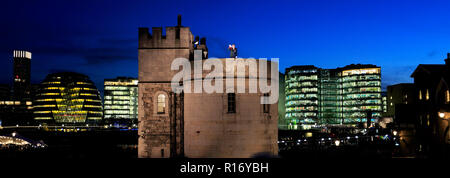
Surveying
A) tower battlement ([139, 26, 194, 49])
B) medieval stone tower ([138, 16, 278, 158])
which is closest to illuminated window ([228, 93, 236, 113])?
medieval stone tower ([138, 16, 278, 158])

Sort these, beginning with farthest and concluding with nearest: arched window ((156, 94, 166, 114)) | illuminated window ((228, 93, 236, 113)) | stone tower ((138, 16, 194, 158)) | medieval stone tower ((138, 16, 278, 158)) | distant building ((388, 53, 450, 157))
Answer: distant building ((388, 53, 450, 157)) → arched window ((156, 94, 166, 114)) → stone tower ((138, 16, 194, 158)) → illuminated window ((228, 93, 236, 113)) → medieval stone tower ((138, 16, 278, 158))

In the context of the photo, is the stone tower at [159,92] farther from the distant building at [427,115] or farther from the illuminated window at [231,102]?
the distant building at [427,115]

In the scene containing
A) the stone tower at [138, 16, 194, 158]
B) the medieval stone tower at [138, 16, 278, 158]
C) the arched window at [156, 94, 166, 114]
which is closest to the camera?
the medieval stone tower at [138, 16, 278, 158]

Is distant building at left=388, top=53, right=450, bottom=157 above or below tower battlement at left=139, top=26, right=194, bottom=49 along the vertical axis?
below

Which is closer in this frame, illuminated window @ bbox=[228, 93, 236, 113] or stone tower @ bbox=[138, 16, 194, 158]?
illuminated window @ bbox=[228, 93, 236, 113]

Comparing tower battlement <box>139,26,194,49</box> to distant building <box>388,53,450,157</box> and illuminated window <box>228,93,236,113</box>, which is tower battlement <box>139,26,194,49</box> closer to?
illuminated window <box>228,93,236,113</box>

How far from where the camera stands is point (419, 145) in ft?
156

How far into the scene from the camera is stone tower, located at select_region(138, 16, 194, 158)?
32.2 m

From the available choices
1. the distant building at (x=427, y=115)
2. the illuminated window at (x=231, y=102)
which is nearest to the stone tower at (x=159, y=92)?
the illuminated window at (x=231, y=102)

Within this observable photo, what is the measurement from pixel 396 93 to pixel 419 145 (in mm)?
89365

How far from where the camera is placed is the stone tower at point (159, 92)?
32188 mm
